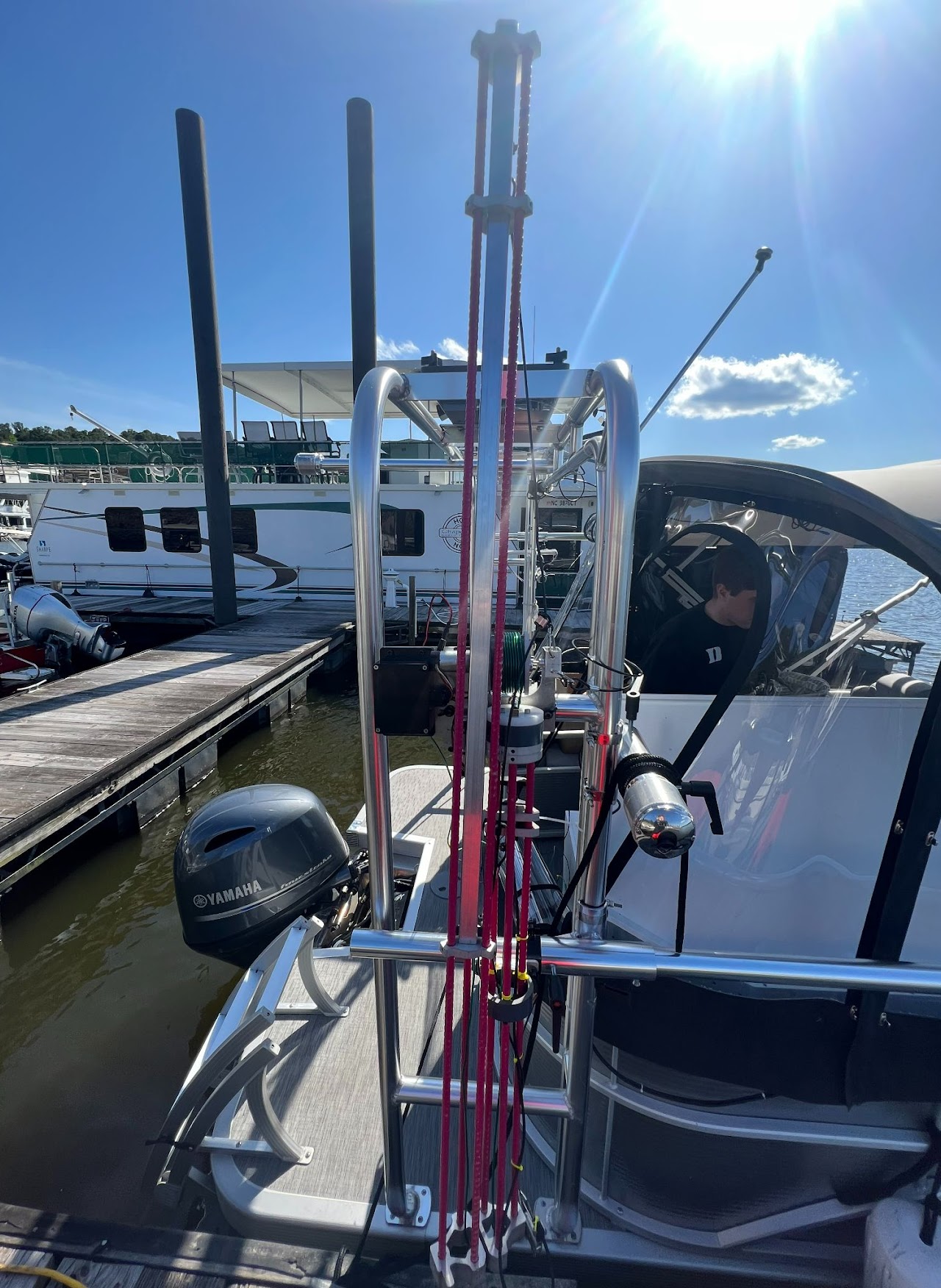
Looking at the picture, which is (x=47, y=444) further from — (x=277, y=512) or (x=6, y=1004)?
(x=6, y=1004)

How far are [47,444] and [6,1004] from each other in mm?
17134

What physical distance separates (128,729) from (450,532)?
24.1 ft

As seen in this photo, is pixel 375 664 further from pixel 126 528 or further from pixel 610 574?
pixel 126 528

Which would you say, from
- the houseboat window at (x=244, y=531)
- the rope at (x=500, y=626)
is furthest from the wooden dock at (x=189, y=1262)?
the houseboat window at (x=244, y=531)

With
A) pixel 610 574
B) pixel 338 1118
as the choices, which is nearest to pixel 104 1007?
pixel 338 1118

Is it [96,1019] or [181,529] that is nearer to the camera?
[96,1019]

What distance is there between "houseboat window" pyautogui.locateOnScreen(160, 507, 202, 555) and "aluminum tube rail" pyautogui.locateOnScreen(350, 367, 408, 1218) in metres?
12.9

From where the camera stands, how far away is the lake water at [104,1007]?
8.42ft

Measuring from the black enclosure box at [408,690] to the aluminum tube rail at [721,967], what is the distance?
0.44 metres

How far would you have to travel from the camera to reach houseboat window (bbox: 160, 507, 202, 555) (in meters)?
12.6

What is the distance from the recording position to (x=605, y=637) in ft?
3.71

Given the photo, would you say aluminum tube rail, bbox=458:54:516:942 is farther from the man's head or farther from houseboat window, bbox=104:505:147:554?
houseboat window, bbox=104:505:147:554

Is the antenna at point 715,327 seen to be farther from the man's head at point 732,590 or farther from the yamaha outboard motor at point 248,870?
the yamaha outboard motor at point 248,870

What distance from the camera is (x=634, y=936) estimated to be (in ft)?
5.74
